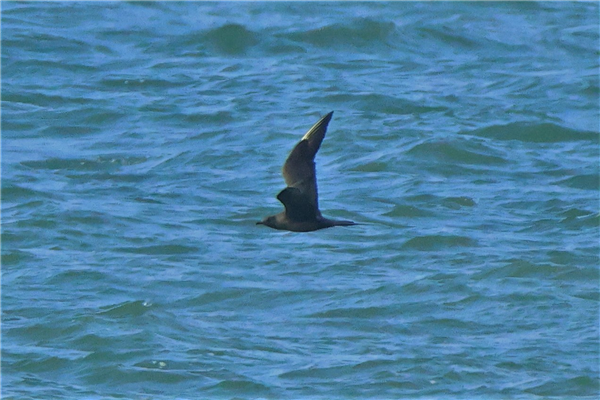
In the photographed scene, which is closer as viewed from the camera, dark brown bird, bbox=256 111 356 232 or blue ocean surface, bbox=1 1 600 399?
dark brown bird, bbox=256 111 356 232

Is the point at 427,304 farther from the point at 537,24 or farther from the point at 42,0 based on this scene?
the point at 42,0

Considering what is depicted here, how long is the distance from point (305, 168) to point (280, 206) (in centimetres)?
546

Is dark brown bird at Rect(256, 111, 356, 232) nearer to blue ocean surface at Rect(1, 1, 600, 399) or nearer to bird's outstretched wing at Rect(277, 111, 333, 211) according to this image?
bird's outstretched wing at Rect(277, 111, 333, 211)

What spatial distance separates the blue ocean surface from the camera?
11.2 m

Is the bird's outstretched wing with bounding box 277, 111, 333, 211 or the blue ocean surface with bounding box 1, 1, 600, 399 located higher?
the bird's outstretched wing with bounding box 277, 111, 333, 211

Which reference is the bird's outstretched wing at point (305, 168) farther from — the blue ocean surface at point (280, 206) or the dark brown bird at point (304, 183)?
the blue ocean surface at point (280, 206)

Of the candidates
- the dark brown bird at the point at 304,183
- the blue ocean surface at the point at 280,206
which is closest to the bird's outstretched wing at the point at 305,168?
the dark brown bird at the point at 304,183

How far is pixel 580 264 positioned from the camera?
515 inches

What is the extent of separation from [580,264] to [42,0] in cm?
1133

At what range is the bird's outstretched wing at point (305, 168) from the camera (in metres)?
8.16

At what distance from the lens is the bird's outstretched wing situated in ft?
26.8

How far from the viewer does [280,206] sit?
13.7m

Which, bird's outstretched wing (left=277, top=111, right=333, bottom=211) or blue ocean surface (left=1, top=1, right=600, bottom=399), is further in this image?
blue ocean surface (left=1, top=1, right=600, bottom=399)

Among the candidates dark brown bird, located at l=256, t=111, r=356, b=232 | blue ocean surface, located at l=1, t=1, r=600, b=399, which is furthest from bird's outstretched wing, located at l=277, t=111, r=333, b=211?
blue ocean surface, located at l=1, t=1, r=600, b=399
